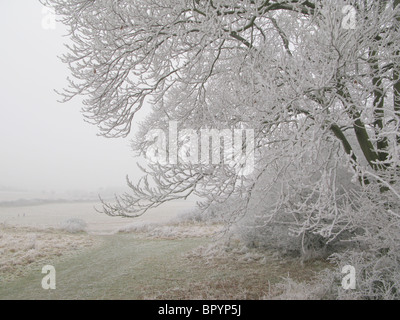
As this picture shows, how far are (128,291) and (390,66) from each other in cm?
614

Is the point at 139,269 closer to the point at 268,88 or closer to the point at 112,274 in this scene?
the point at 112,274

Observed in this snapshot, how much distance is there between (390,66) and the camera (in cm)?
505

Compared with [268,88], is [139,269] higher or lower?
lower

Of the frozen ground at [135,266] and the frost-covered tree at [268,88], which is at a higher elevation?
the frost-covered tree at [268,88]

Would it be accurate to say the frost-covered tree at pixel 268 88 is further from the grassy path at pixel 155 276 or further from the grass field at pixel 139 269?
the grassy path at pixel 155 276

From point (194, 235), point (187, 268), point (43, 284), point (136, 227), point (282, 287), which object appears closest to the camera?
point (282, 287)

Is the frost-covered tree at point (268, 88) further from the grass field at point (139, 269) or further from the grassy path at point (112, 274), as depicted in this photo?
the grassy path at point (112, 274)

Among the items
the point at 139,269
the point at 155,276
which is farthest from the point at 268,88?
the point at 139,269

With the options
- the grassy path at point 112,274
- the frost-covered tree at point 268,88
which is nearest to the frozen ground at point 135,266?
the grassy path at point 112,274

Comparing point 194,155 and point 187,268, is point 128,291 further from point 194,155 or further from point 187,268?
point 194,155

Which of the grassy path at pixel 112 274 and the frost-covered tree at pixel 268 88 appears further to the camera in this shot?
the grassy path at pixel 112 274
